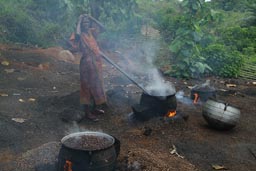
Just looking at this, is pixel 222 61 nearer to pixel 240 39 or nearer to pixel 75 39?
pixel 240 39

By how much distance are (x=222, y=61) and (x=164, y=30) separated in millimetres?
5078

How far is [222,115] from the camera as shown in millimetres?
7746

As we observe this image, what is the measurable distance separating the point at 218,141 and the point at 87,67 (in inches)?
135

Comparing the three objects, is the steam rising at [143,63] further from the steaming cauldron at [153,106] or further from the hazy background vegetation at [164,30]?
the steaming cauldron at [153,106]

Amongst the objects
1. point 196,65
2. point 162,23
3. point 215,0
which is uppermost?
point 215,0

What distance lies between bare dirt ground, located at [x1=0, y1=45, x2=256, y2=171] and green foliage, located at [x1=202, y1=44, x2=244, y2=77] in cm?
199

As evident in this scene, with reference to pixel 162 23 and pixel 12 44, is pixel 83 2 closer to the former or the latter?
pixel 12 44

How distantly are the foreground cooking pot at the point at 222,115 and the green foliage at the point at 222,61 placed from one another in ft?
20.7

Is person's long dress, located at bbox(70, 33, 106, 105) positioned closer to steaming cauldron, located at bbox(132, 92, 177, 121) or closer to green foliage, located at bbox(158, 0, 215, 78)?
steaming cauldron, located at bbox(132, 92, 177, 121)

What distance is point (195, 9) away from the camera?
41.8 feet

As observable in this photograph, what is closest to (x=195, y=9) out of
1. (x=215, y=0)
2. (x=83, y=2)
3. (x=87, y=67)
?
(x=83, y=2)

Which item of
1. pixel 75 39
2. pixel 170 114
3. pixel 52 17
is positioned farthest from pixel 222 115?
pixel 52 17

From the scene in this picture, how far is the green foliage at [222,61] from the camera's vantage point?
14.0 meters

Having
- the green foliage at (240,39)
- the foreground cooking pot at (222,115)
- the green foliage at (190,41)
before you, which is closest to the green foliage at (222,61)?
the green foliage at (190,41)
